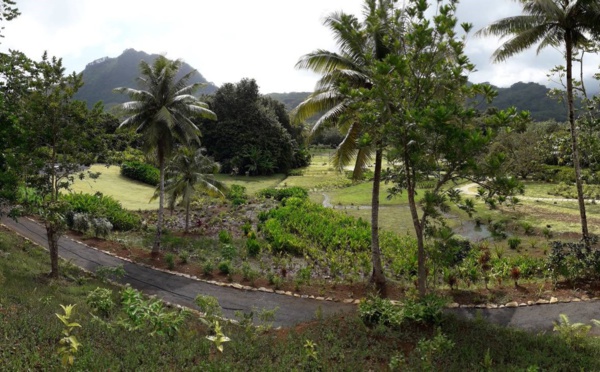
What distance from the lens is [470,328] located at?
8273 mm

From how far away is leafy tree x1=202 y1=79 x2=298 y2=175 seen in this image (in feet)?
169

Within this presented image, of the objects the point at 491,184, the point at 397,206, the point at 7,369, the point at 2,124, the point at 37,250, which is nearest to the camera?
the point at 7,369

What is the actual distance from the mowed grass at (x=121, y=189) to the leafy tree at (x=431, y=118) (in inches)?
969

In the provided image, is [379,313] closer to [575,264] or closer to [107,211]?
[575,264]

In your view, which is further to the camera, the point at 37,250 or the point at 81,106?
the point at 37,250

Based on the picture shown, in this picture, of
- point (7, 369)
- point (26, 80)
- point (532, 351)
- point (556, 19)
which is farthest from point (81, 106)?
point (556, 19)

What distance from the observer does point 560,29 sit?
547 inches

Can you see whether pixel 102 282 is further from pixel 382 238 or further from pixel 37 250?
pixel 382 238

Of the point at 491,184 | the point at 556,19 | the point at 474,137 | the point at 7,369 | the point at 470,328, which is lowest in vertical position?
the point at 470,328

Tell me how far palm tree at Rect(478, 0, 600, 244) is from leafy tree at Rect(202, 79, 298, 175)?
126 ft

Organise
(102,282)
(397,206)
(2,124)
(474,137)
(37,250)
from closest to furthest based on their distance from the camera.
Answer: (474,137), (2,124), (102,282), (37,250), (397,206)

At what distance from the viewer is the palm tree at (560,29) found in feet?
42.1

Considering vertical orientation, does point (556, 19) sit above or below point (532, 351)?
above

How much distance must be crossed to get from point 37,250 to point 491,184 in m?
17.1
